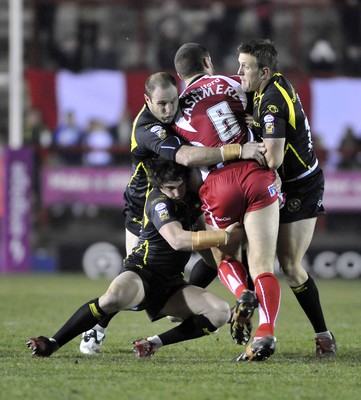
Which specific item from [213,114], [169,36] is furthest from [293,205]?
[169,36]

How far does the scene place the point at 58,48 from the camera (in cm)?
1825

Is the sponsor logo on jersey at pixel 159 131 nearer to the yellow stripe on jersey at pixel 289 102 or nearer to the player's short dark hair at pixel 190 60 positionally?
the player's short dark hair at pixel 190 60

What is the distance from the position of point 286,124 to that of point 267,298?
1196mm

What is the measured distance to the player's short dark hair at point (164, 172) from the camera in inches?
268

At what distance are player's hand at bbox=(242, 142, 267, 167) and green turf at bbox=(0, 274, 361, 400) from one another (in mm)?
1311

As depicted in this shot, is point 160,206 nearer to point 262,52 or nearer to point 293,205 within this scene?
point 293,205

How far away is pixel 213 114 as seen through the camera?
695cm

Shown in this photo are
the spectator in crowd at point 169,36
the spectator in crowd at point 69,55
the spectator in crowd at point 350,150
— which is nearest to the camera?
the spectator in crowd at point 350,150

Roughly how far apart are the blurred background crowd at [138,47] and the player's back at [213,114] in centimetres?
987

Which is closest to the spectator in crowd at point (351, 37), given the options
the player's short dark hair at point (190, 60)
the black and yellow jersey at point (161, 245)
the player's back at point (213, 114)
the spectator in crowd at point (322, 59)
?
the spectator in crowd at point (322, 59)

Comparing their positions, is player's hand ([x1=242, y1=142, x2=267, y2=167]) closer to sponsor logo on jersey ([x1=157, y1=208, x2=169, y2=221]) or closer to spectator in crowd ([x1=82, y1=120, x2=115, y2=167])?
sponsor logo on jersey ([x1=157, y1=208, x2=169, y2=221])

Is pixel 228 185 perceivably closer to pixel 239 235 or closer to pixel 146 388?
pixel 239 235

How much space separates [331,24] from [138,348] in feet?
42.9

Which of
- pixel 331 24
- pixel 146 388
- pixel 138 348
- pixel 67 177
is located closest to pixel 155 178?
pixel 138 348
